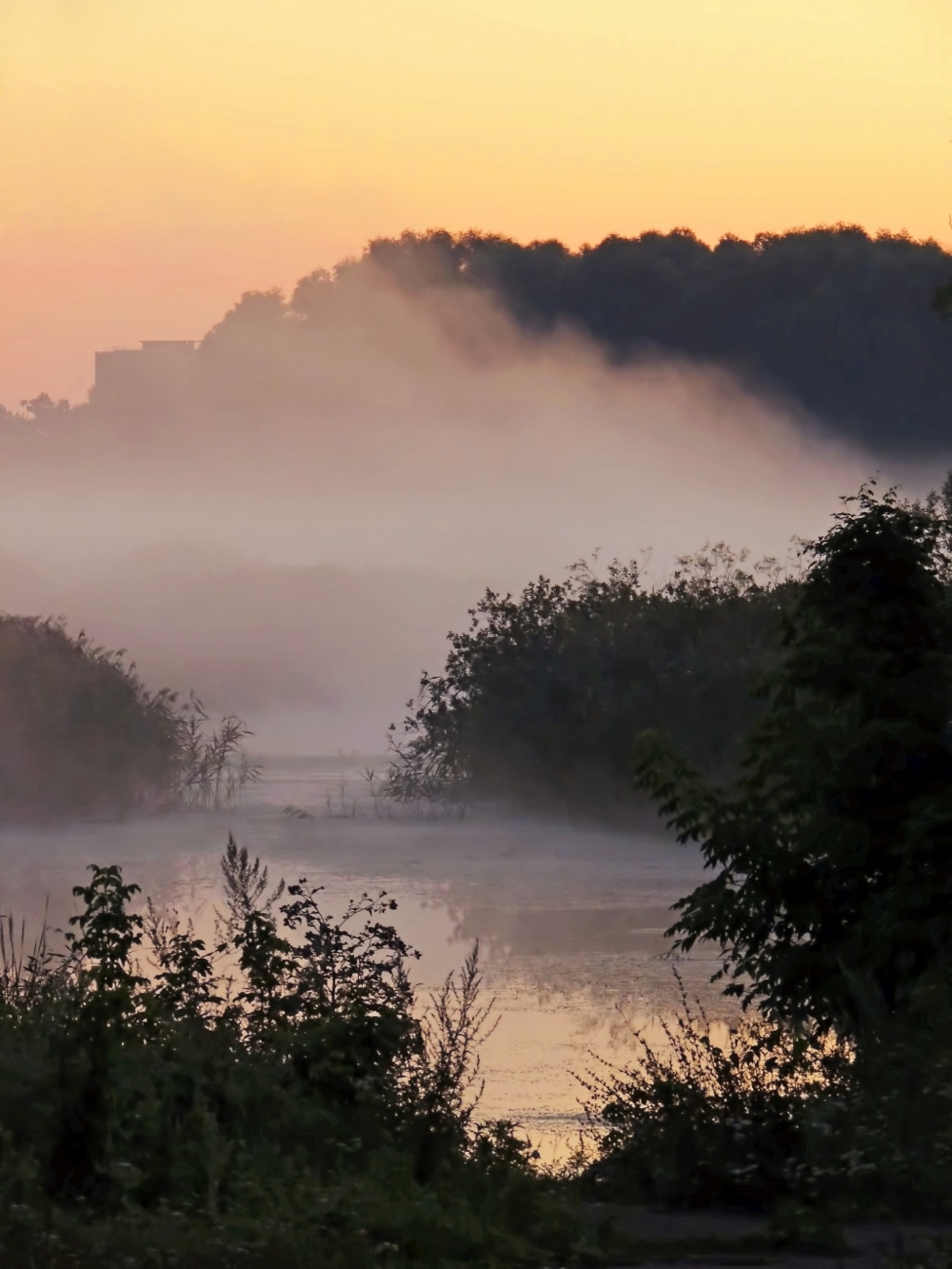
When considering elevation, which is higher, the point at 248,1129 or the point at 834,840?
the point at 834,840

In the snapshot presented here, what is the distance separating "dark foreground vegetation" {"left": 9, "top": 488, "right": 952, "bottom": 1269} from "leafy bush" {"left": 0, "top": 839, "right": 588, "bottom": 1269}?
0.02 meters

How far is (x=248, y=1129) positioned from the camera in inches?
364

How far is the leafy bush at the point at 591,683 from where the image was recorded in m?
39.3

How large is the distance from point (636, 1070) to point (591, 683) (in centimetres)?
3069

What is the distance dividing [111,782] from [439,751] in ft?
25.5

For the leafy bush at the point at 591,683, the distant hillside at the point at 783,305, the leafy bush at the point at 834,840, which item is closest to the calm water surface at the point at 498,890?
the leafy bush at the point at 591,683

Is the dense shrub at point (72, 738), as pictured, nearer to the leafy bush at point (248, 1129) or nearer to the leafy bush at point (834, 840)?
the leafy bush at point (248, 1129)

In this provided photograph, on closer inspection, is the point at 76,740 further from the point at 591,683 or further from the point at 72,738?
the point at 591,683

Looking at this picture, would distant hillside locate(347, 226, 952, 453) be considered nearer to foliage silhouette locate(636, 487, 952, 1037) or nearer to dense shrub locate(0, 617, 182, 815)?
dense shrub locate(0, 617, 182, 815)

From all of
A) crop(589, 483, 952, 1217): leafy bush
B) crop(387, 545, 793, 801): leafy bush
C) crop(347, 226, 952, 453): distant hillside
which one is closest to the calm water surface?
crop(387, 545, 793, 801): leafy bush

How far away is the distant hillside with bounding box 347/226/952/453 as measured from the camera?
84.8 meters

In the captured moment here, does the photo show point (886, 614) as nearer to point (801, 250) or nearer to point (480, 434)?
point (801, 250)

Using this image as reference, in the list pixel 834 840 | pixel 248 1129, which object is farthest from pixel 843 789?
pixel 248 1129

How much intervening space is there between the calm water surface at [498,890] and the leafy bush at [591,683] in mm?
1351
